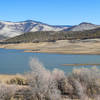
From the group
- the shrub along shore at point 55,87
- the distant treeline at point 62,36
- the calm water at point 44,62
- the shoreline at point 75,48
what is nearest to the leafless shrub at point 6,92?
the shrub along shore at point 55,87

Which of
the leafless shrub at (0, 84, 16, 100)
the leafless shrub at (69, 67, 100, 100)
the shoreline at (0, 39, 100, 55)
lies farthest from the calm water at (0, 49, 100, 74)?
the leafless shrub at (0, 84, 16, 100)

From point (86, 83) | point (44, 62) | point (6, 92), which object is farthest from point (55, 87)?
point (44, 62)

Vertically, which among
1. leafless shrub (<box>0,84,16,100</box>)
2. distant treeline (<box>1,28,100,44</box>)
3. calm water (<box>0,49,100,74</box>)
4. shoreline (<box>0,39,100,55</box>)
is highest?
distant treeline (<box>1,28,100,44</box>)

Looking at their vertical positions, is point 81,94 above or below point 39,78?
below

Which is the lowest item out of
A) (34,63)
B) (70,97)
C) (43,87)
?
(70,97)

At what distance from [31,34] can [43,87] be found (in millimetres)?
172368

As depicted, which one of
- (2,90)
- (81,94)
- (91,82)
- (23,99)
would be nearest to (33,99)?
(23,99)

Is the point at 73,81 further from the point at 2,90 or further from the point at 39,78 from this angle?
the point at 2,90

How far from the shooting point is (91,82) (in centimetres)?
1616

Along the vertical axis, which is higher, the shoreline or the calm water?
the shoreline

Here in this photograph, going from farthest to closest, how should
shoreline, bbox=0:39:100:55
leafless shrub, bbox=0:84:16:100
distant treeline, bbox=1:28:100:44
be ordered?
distant treeline, bbox=1:28:100:44 → shoreline, bbox=0:39:100:55 → leafless shrub, bbox=0:84:16:100

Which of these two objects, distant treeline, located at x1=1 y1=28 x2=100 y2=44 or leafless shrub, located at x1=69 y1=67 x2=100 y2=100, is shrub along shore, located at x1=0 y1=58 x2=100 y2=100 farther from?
distant treeline, located at x1=1 y1=28 x2=100 y2=44

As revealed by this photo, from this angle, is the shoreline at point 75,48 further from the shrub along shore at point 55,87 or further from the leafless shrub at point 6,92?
the leafless shrub at point 6,92

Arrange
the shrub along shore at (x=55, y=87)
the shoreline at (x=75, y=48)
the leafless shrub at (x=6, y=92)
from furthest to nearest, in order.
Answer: the shoreline at (x=75, y=48) → the shrub along shore at (x=55, y=87) → the leafless shrub at (x=6, y=92)
